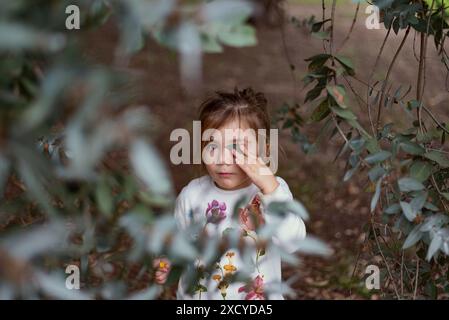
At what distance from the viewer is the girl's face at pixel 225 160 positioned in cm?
197

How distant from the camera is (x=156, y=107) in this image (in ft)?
23.7

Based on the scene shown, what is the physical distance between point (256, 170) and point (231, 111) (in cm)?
28

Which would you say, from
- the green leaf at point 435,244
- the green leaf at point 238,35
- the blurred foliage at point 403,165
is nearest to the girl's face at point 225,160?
the blurred foliage at point 403,165

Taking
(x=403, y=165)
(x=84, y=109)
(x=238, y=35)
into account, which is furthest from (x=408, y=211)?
(x=84, y=109)

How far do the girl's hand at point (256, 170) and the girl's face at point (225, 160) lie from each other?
10 cm

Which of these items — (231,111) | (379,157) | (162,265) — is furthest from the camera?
(231,111)

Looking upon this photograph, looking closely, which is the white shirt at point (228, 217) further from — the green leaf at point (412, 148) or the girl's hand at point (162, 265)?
the green leaf at point (412, 148)

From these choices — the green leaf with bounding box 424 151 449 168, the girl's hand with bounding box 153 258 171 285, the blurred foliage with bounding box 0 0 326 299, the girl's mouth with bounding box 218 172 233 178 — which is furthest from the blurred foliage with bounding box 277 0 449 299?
the blurred foliage with bounding box 0 0 326 299

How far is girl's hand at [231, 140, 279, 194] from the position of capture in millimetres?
1801

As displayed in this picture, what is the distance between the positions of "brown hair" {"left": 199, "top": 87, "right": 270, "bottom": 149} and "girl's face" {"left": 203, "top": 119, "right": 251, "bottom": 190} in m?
0.02

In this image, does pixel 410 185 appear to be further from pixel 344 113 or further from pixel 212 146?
pixel 212 146

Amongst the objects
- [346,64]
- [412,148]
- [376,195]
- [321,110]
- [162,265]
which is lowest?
[162,265]

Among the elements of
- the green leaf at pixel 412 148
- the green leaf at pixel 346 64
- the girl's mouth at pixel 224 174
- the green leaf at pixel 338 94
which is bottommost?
the girl's mouth at pixel 224 174

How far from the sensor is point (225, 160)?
196 centimetres
